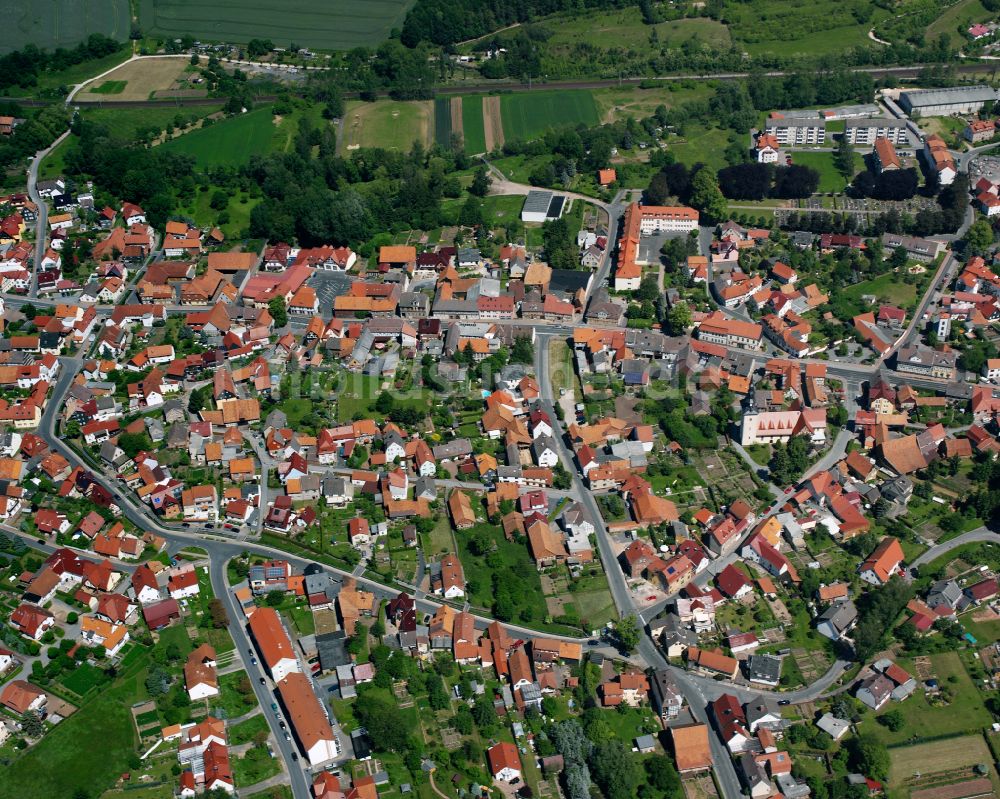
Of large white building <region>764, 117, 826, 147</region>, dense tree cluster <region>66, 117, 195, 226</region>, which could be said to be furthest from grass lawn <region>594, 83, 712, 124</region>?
dense tree cluster <region>66, 117, 195, 226</region>

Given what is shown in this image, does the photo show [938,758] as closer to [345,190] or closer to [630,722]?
[630,722]

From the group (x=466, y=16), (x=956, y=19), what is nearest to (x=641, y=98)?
(x=466, y=16)

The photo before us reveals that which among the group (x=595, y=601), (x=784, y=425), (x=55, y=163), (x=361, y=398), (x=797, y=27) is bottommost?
(x=595, y=601)

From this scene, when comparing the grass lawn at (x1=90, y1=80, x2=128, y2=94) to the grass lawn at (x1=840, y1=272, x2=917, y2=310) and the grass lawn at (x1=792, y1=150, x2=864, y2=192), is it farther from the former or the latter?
the grass lawn at (x1=840, y1=272, x2=917, y2=310)

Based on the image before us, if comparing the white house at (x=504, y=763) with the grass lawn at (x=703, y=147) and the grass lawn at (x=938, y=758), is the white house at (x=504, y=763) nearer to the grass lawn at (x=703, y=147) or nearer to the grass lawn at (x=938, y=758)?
the grass lawn at (x=938, y=758)

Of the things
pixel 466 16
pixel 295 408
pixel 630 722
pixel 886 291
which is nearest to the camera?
pixel 630 722
